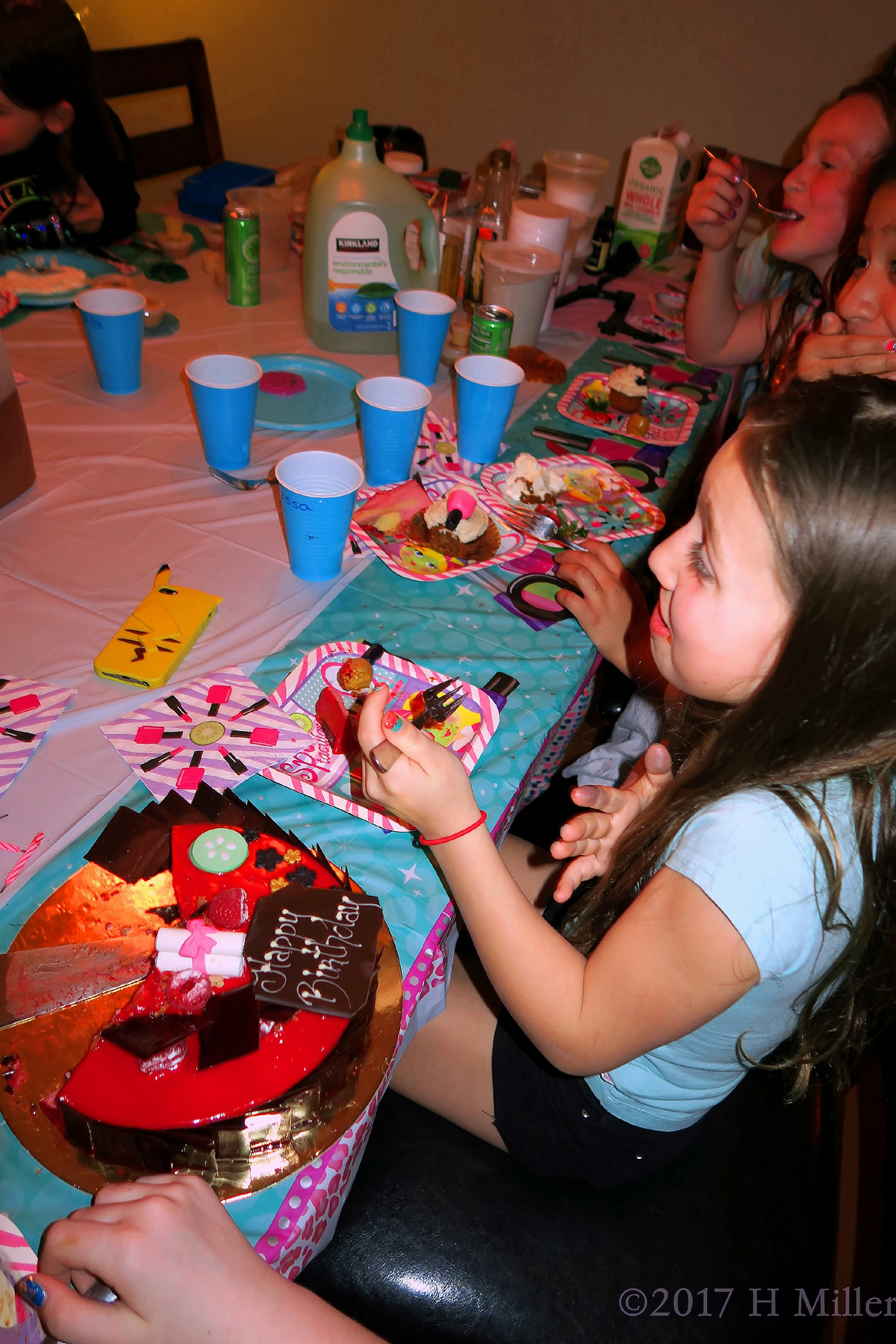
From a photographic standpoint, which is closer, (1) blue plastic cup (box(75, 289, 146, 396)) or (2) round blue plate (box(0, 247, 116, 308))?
(1) blue plastic cup (box(75, 289, 146, 396))

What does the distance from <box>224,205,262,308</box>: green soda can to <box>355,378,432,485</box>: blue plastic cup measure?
63cm

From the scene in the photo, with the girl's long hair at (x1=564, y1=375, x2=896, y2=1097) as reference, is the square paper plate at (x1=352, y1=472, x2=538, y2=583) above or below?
below

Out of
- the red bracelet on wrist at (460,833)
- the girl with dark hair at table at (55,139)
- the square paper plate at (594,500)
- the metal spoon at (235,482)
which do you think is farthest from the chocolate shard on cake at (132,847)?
the girl with dark hair at table at (55,139)

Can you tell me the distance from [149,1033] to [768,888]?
0.48m

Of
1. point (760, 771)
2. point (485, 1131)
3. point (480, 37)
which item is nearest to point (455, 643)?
point (760, 771)

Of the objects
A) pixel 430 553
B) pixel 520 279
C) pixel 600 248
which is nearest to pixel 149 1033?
pixel 430 553

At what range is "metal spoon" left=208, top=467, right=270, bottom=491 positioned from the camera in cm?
121

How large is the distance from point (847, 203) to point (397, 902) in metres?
1.68

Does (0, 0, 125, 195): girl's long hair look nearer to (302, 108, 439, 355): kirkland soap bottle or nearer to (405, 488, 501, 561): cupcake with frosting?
(302, 108, 439, 355): kirkland soap bottle

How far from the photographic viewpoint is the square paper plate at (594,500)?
1256 millimetres

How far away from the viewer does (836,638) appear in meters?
0.60

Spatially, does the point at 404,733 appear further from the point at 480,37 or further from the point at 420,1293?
the point at 480,37

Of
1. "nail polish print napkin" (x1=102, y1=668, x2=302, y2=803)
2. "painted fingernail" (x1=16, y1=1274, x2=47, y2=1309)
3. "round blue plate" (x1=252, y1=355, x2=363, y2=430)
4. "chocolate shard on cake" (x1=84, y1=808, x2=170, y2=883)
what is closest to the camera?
"painted fingernail" (x1=16, y1=1274, x2=47, y2=1309)

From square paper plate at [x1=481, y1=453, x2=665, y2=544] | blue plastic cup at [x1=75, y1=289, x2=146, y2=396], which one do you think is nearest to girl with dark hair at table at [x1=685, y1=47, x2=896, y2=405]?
square paper plate at [x1=481, y1=453, x2=665, y2=544]
